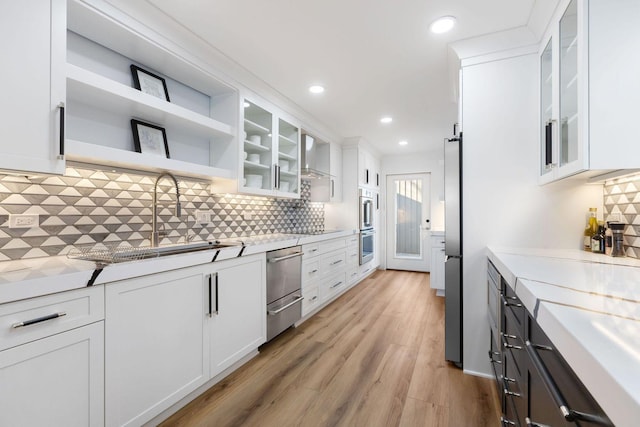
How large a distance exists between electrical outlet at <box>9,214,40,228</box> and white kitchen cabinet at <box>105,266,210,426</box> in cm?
65

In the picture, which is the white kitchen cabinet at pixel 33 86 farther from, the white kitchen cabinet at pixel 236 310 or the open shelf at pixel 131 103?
the white kitchen cabinet at pixel 236 310

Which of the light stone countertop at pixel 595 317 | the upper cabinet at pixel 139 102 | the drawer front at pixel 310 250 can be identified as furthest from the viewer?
the drawer front at pixel 310 250

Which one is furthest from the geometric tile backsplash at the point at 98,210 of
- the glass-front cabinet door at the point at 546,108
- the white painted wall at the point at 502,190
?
the glass-front cabinet door at the point at 546,108

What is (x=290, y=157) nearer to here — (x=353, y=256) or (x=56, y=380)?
(x=353, y=256)

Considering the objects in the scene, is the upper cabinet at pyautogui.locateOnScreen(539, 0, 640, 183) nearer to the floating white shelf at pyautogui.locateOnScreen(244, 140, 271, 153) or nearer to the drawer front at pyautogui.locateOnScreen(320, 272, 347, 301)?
the floating white shelf at pyautogui.locateOnScreen(244, 140, 271, 153)

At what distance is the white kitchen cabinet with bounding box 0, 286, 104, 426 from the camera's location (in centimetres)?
105

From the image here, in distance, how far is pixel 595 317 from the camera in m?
0.68

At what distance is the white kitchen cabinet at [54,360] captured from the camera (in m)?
1.05

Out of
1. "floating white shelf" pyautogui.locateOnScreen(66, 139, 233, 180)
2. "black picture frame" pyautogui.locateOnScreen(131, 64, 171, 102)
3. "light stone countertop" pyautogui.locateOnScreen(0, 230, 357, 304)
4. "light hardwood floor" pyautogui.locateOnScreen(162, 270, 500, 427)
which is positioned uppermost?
"black picture frame" pyautogui.locateOnScreen(131, 64, 171, 102)

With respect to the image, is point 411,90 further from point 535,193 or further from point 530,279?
point 530,279

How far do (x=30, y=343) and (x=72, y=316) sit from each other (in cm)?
14

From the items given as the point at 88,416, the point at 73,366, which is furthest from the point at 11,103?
the point at 88,416

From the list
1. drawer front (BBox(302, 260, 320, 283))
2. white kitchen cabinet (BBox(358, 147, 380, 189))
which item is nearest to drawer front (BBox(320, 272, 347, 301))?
drawer front (BBox(302, 260, 320, 283))

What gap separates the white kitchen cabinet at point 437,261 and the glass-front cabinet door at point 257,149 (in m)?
2.81
